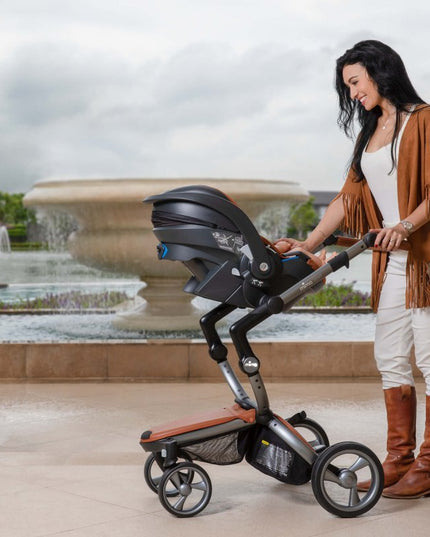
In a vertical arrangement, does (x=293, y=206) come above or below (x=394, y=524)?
above

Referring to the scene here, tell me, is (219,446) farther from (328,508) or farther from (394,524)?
(394,524)

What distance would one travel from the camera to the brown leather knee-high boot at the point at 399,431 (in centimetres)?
362

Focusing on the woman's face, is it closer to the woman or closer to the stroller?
the woman

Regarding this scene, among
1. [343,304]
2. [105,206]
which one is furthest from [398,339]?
[343,304]

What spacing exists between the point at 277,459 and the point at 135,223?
4.29 meters

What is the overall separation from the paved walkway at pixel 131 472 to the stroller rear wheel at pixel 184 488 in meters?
0.04

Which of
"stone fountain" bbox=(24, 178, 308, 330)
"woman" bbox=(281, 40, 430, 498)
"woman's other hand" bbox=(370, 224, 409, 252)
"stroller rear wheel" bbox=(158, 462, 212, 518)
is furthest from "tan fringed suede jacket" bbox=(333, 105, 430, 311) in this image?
"stone fountain" bbox=(24, 178, 308, 330)

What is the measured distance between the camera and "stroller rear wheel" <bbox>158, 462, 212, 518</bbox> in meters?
3.24

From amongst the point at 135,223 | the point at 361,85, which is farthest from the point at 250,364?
the point at 135,223

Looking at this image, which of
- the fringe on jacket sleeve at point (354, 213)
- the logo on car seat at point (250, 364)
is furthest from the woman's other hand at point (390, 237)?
the logo on car seat at point (250, 364)

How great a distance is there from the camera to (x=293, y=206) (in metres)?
8.06

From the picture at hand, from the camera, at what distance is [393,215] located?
3.57 meters

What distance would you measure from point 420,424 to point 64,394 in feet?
6.59

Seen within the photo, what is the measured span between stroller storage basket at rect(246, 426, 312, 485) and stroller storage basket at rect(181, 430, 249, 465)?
0.05 m
